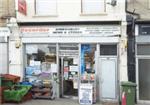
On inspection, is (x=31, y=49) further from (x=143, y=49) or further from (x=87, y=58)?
(x=143, y=49)

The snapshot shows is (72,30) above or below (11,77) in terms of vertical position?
above

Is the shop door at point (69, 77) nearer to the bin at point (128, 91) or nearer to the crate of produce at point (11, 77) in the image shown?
the crate of produce at point (11, 77)

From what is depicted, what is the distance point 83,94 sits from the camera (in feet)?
59.2

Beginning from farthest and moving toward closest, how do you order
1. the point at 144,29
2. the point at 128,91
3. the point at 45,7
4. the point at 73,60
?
the point at 45,7, the point at 73,60, the point at 144,29, the point at 128,91

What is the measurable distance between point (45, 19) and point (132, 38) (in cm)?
409

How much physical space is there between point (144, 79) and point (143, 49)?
1.34m

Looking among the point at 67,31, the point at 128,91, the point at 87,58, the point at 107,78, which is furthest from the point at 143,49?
the point at 67,31

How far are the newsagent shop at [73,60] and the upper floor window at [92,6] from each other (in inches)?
30.6

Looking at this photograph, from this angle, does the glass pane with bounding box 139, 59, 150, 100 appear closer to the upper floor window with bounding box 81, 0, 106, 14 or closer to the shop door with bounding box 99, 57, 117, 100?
the shop door with bounding box 99, 57, 117, 100

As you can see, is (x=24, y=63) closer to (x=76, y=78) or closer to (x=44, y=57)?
(x=44, y=57)

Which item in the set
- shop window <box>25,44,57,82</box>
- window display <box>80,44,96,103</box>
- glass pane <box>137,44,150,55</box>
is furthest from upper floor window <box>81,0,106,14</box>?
glass pane <box>137,44,150,55</box>

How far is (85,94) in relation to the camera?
59.1 ft

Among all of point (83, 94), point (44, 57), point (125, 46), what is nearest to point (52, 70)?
point (44, 57)

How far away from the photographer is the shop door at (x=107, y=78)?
18.5 m
